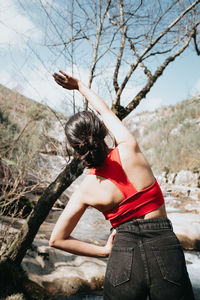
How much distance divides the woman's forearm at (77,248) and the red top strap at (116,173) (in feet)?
1.25

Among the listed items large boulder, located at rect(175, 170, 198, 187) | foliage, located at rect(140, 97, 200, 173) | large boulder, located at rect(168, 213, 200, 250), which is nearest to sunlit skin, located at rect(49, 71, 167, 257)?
large boulder, located at rect(168, 213, 200, 250)

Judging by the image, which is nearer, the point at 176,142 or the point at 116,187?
the point at 116,187

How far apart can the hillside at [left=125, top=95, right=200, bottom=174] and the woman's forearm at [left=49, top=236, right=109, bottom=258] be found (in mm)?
16161

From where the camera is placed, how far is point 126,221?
129 cm

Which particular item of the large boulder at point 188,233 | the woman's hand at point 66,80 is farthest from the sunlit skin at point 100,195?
the large boulder at point 188,233

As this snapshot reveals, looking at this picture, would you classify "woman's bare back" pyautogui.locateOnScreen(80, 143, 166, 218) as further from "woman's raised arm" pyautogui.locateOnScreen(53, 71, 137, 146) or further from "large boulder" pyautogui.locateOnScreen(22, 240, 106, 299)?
"large boulder" pyautogui.locateOnScreen(22, 240, 106, 299)

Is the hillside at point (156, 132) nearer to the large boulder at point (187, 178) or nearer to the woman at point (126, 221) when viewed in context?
the large boulder at point (187, 178)

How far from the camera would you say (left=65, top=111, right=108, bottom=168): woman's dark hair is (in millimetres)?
1322

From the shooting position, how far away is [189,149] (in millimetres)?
19453

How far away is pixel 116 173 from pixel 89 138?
25cm

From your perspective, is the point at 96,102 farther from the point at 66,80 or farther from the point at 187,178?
the point at 187,178

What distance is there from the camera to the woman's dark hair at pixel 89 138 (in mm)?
1322

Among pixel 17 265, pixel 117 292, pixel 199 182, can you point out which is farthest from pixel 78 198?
pixel 199 182

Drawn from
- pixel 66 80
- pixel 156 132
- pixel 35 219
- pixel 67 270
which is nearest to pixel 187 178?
pixel 156 132
